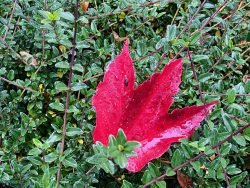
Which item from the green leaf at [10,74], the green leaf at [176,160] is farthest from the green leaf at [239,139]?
the green leaf at [10,74]

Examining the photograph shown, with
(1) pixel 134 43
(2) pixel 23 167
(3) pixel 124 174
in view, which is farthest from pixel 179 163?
(1) pixel 134 43

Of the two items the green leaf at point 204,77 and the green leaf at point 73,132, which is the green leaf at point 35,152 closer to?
the green leaf at point 73,132

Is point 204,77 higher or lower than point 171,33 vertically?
lower

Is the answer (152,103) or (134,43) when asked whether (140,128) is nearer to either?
(152,103)

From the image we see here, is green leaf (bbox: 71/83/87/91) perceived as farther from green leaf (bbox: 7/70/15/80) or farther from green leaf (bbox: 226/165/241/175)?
green leaf (bbox: 226/165/241/175)

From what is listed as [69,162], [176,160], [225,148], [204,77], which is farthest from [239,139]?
[69,162]

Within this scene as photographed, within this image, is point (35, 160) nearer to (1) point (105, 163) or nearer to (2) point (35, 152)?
(2) point (35, 152)
